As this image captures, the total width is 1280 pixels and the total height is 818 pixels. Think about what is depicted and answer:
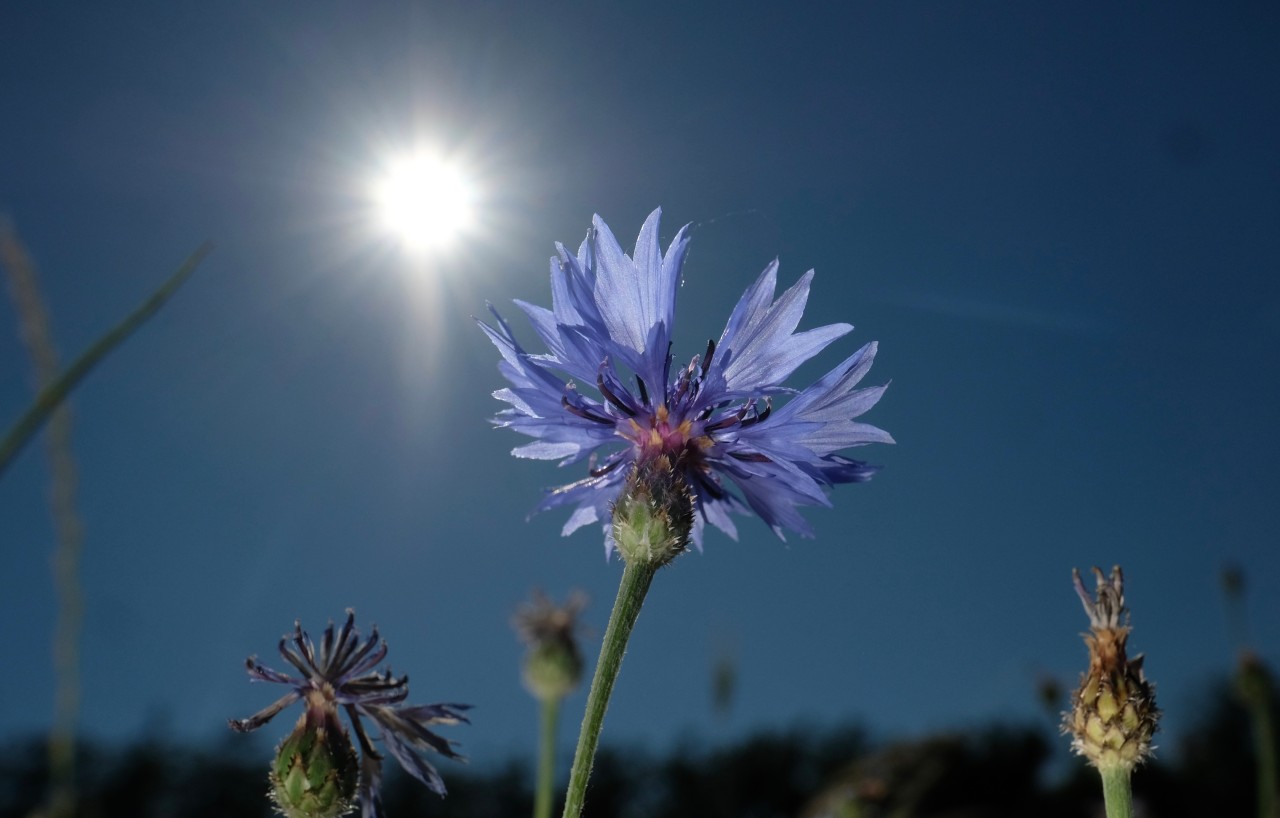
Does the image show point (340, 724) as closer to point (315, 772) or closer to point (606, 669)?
point (315, 772)

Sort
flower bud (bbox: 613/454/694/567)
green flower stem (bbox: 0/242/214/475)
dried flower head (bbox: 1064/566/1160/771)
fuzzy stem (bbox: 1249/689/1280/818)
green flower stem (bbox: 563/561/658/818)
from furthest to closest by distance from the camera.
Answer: fuzzy stem (bbox: 1249/689/1280/818), flower bud (bbox: 613/454/694/567), dried flower head (bbox: 1064/566/1160/771), green flower stem (bbox: 563/561/658/818), green flower stem (bbox: 0/242/214/475)

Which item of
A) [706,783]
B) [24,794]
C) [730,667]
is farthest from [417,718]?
[706,783]

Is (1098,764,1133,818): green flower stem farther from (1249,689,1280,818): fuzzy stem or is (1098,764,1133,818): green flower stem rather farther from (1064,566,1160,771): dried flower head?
(1249,689,1280,818): fuzzy stem

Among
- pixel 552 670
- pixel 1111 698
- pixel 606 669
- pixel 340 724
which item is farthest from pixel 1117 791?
pixel 552 670

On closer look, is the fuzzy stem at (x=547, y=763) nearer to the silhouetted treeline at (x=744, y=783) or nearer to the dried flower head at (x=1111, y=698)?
the dried flower head at (x=1111, y=698)

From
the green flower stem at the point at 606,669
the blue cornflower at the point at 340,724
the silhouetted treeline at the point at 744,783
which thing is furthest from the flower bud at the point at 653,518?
the silhouetted treeline at the point at 744,783

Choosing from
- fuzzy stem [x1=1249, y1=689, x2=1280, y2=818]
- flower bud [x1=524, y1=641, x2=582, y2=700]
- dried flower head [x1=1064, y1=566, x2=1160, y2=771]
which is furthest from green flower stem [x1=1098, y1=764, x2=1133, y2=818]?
flower bud [x1=524, y1=641, x2=582, y2=700]
